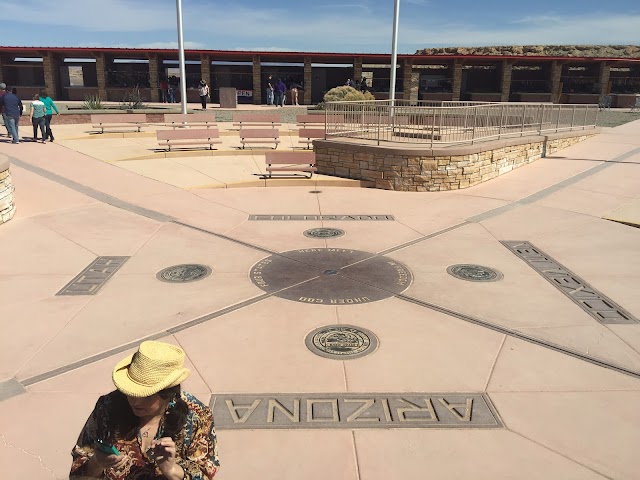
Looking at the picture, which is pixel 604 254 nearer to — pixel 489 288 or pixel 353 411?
pixel 489 288

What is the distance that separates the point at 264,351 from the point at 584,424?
2745 millimetres

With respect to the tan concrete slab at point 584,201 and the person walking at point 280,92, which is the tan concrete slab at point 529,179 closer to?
the tan concrete slab at point 584,201

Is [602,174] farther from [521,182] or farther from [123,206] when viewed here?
[123,206]

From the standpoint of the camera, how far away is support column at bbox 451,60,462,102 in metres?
34.6

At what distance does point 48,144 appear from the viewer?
1647cm

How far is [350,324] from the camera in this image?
5359 millimetres

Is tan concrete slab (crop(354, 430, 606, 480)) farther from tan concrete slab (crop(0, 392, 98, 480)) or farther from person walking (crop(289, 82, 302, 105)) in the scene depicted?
person walking (crop(289, 82, 302, 105))

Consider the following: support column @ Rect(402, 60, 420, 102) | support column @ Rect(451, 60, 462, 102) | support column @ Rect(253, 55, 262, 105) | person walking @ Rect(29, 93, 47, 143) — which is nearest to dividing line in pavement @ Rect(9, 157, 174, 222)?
person walking @ Rect(29, 93, 47, 143)

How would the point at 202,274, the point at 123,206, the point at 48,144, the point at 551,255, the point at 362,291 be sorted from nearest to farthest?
the point at 362,291
the point at 202,274
the point at 551,255
the point at 123,206
the point at 48,144

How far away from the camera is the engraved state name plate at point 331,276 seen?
239 inches

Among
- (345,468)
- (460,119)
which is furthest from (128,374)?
(460,119)

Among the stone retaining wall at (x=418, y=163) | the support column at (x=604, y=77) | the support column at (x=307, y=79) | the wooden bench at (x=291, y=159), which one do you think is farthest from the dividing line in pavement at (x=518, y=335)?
the support column at (x=604, y=77)

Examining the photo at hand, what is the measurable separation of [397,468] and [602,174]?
12440 mm

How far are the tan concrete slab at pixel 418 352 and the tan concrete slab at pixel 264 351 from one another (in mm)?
245
